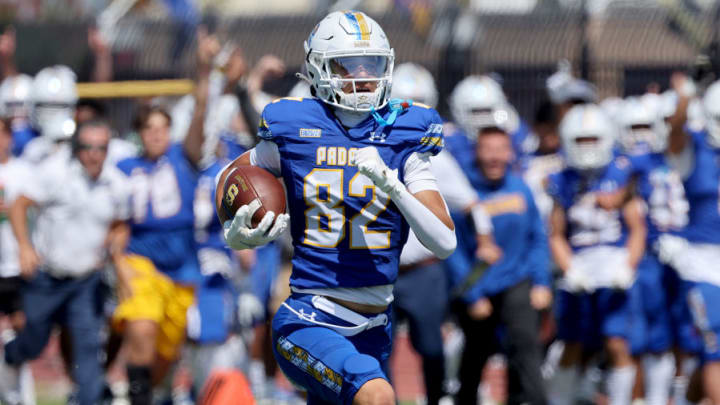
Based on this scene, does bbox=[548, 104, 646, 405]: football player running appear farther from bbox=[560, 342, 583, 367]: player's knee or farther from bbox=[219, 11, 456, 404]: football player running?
bbox=[219, 11, 456, 404]: football player running

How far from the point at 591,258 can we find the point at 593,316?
1.19 feet

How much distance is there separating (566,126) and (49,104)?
3.39m

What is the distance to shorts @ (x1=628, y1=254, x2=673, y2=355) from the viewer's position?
28.7 feet

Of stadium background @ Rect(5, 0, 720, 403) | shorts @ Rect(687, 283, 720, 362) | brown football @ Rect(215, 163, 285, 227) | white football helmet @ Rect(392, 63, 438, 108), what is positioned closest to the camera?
brown football @ Rect(215, 163, 285, 227)

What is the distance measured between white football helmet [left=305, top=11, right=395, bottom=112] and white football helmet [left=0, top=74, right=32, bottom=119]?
6.17m

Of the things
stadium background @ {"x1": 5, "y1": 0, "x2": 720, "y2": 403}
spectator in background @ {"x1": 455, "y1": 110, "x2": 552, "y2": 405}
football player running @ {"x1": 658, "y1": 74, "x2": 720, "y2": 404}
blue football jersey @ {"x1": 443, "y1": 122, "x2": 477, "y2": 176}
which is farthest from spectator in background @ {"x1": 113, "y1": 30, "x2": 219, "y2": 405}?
stadium background @ {"x1": 5, "y1": 0, "x2": 720, "y2": 403}

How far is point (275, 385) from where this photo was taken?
9844 millimetres

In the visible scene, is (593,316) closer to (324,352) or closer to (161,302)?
(161,302)

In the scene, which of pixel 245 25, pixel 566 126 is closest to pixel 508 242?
pixel 566 126

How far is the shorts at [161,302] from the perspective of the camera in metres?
8.10

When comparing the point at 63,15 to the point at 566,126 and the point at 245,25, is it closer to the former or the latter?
the point at 245,25

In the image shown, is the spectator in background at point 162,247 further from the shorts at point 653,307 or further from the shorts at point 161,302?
the shorts at point 653,307

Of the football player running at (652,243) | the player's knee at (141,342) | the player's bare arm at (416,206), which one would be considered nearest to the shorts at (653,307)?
the football player running at (652,243)

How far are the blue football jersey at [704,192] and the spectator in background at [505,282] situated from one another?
926 mm
